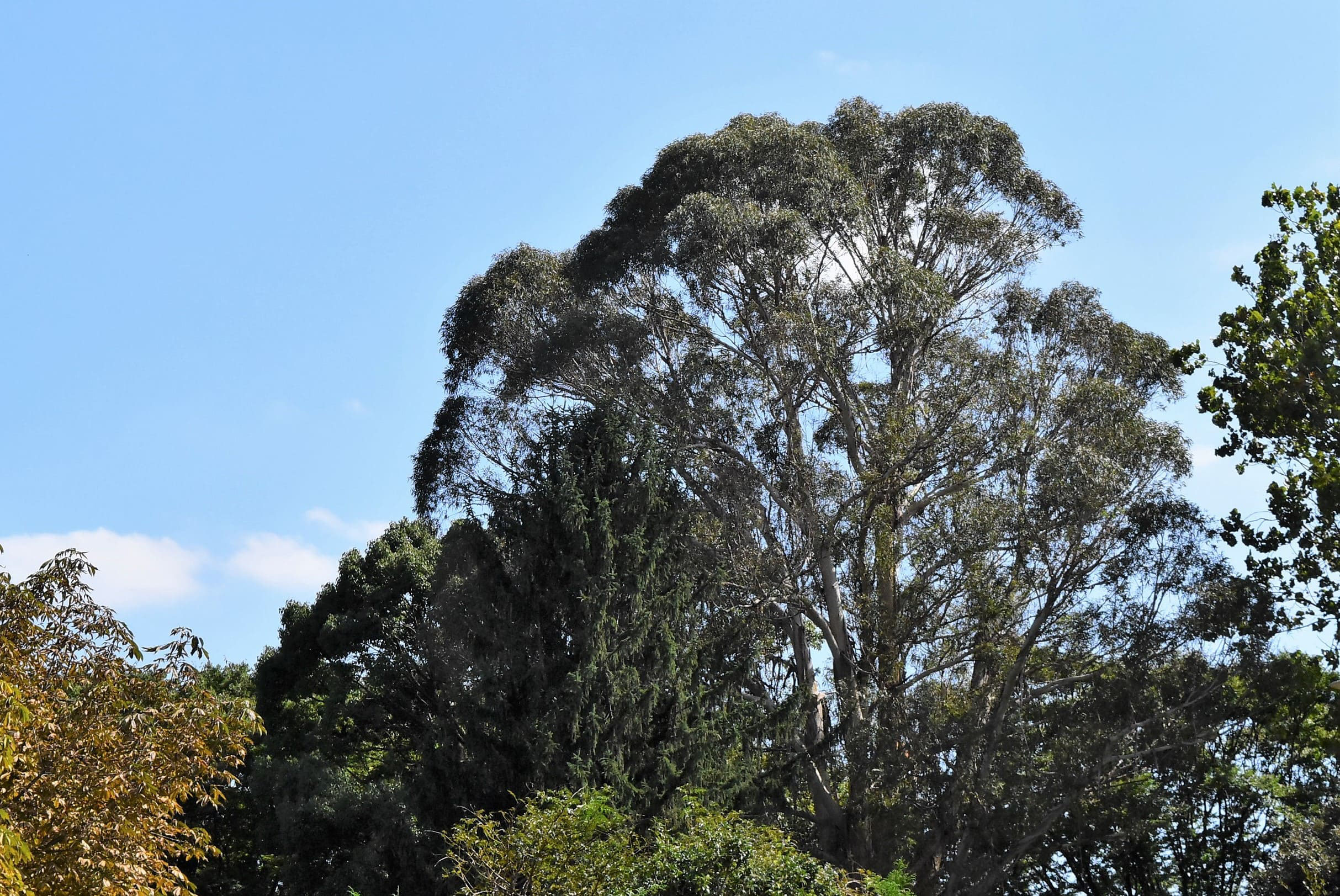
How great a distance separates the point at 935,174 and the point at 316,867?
55.6ft

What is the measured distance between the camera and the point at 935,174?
23.0 metres

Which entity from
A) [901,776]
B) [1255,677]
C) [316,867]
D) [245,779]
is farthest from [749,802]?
[245,779]

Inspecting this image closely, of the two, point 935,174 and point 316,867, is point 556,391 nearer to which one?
point 935,174

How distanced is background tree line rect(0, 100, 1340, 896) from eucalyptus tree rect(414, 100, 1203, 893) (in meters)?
0.06

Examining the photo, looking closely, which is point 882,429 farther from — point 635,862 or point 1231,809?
point 635,862

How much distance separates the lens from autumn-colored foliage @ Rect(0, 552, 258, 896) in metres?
9.12

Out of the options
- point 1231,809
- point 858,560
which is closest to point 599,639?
point 858,560

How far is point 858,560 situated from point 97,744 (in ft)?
43.4

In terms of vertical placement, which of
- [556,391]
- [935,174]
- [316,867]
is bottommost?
[316,867]

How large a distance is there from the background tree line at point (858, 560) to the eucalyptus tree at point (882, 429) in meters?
0.06

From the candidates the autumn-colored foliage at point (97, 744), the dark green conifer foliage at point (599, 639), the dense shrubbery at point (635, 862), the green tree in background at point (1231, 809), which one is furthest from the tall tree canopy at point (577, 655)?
the green tree in background at point (1231, 809)

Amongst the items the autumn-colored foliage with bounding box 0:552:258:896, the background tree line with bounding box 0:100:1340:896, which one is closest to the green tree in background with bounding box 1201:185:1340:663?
the background tree line with bounding box 0:100:1340:896

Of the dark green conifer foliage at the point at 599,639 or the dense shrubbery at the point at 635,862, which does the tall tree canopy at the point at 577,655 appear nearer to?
the dark green conifer foliage at the point at 599,639

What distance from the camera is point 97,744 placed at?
31.4 ft
